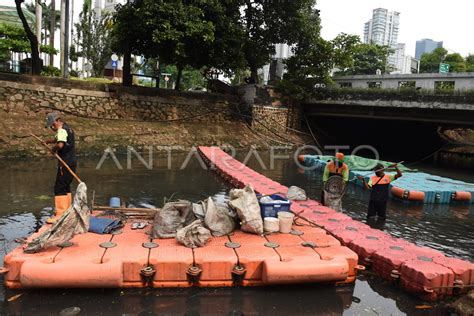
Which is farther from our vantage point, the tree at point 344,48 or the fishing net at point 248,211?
the tree at point 344,48

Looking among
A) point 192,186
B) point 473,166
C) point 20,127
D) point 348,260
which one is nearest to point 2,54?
point 20,127

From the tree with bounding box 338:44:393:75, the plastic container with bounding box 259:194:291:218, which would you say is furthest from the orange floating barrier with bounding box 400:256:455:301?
the tree with bounding box 338:44:393:75

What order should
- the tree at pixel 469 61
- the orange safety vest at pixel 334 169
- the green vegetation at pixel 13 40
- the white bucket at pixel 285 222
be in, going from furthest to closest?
the tree at pixel 469 61, the green vegetation at pixel 13 40, the orange safety vest at pixel 334 169, the white bucket at pixel 285 222

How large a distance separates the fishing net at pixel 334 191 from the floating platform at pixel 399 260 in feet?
2.75

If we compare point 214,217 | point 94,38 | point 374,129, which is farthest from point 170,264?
point 94,38

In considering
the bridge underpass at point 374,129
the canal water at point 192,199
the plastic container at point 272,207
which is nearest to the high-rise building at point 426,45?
the bridge underpass at point 374,129

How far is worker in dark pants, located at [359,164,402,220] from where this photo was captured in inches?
340

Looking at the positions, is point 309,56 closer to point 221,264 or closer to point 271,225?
point 271,225

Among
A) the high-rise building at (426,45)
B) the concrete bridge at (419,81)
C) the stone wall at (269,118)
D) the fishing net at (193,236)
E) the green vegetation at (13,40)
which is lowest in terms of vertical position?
the fishing net at (193,236)

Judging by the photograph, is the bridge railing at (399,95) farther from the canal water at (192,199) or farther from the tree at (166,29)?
the tree at (166,29)

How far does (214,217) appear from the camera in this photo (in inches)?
237

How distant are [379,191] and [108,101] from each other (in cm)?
1500

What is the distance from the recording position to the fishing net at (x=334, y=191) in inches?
346

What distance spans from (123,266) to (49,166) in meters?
10.2
